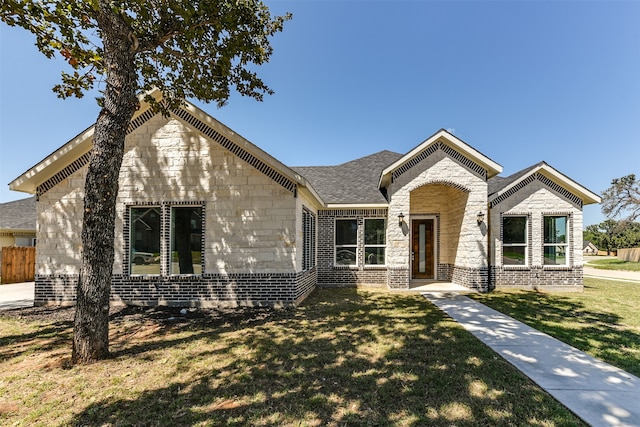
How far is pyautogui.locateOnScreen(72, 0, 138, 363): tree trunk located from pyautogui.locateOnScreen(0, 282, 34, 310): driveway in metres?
6.31

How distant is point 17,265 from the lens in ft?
46.6

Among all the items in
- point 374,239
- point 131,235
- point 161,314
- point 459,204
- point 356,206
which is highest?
point 459,204

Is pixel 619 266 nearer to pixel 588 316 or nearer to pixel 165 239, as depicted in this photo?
pixel 588 316

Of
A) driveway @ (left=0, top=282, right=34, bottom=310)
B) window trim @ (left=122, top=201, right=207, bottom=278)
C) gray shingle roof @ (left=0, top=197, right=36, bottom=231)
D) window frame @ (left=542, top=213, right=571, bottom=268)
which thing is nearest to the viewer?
window trim @ (left=122, top=201, right=207, bottom=278)

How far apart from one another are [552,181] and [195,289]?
13495 millimetres

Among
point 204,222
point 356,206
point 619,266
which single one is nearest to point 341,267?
point 356,206

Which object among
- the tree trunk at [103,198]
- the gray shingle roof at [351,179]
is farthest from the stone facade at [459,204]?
the tree trunk at [103,198]

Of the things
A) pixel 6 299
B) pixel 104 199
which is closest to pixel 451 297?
pixel 104 199

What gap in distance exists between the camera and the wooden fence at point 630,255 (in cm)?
2947

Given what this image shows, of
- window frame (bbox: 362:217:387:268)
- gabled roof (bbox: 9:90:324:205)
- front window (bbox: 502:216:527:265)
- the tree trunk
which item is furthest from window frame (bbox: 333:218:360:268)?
the tree trunk

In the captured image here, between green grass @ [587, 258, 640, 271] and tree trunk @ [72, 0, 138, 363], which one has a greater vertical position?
tree trunk @ [72, 0, 138, 363]

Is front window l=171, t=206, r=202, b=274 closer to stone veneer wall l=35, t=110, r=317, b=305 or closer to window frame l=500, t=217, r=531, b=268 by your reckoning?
stone veneer wall l=35, t=110, r=317, b=305

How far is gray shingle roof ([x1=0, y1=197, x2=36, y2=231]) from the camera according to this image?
651 inches

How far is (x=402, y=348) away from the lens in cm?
534
